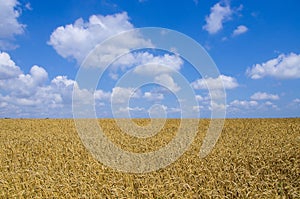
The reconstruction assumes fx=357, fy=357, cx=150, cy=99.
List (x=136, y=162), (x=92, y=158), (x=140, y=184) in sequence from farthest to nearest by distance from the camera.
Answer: (x=92, y=158), (x=136, y=162), (x=140, y=184)

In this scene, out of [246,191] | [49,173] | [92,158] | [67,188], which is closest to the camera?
[246,191]

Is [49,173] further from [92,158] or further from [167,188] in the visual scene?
[167,188]

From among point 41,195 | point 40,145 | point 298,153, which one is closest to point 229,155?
point 298,153

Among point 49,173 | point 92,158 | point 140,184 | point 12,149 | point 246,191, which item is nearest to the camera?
point 246,191

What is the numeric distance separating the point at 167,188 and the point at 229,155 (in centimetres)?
481

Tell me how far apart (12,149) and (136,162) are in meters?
7.35

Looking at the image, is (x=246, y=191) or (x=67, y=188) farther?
(x=67, y=188)

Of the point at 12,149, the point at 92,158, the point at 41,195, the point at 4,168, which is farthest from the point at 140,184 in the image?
the point at 12,149

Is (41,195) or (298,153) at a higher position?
(298,153)

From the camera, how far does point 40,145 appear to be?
17.4 metres

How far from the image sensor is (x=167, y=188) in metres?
8.70

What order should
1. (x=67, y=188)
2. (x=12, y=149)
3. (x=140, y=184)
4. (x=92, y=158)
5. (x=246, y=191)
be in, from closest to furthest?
(x=246, y=191), (x=67, y=188), (x=140, y=184), (x=92, y=158), (x=12, y=149)

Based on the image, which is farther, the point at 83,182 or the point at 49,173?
the point at 49,173

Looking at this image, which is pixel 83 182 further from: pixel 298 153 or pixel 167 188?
pixel 298 153
